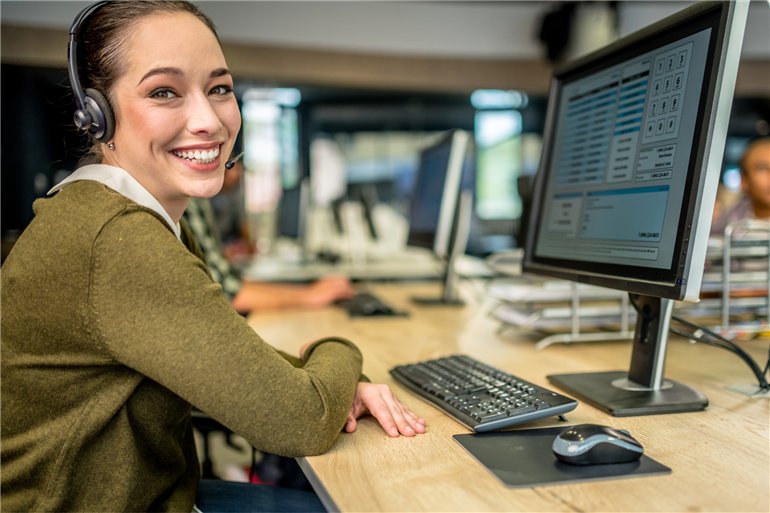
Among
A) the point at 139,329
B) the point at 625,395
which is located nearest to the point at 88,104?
the point at 139,329

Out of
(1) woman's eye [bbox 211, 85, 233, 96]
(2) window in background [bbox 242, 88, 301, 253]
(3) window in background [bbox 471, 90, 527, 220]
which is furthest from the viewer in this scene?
(3) window in background [bbox 471, 90, 527, 220]

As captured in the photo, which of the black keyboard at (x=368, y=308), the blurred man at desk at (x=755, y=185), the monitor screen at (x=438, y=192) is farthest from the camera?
the blurred man at desk at (x=755, y=185)

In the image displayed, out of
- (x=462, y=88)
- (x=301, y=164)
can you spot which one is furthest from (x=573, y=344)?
(x=301, y=164)

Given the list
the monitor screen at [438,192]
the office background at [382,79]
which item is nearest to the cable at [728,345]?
the monitor screen at [438,192]

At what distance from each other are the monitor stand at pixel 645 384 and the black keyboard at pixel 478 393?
0.35ft

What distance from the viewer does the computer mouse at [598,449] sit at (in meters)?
0.72

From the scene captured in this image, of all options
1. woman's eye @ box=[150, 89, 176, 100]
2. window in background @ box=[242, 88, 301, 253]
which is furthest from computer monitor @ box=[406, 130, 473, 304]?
window in background @ box=[242, 88, 301, 253]

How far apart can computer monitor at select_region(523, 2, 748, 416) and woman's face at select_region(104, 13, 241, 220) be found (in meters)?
0.64

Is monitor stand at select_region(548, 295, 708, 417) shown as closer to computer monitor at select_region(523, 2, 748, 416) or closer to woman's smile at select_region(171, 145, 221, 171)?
computer monitor at select_region(523, 2, 748, 416)

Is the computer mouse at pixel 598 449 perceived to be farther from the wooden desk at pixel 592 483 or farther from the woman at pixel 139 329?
the woman at pixel 139 329

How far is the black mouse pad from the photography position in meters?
0.70

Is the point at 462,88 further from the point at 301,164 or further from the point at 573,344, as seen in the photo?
the point at 573,344

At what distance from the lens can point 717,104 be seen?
0.86 meters

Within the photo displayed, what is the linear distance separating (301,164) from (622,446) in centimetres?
645
